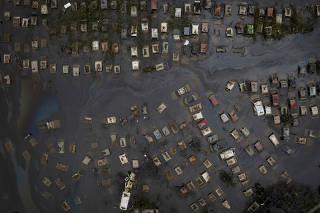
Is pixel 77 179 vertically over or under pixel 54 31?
under

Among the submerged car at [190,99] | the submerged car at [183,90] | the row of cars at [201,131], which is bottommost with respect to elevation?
the row of cars at [201,131]

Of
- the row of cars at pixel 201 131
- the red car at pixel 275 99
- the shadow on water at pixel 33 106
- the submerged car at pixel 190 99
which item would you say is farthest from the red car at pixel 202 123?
the shadow on water at pixel 33 106

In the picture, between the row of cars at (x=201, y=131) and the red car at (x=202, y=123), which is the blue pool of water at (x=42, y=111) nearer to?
the row of cars at (x=201, y=131)

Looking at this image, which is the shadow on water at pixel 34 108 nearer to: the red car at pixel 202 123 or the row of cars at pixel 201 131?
the row of cars at pixel 201 131

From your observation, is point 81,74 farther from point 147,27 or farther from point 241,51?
point 241,51

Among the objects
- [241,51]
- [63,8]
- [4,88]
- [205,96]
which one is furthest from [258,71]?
[4,88]

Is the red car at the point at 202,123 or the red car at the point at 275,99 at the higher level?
the red car at the point at 275,99

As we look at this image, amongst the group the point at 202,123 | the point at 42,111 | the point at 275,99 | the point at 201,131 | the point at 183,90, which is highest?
the point at 183,90

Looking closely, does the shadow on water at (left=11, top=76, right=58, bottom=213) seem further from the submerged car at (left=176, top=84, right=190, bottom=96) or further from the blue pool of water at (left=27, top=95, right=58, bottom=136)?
the submerged car at (left=176, top=84, right=190, bottom=96)

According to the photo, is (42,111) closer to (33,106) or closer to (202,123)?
(33,106)

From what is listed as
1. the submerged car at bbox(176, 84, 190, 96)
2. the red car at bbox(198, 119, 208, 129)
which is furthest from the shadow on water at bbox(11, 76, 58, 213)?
the red car at bbox(198, 119, 208, 129)

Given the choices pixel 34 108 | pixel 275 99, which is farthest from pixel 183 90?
pixel 34 108
